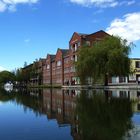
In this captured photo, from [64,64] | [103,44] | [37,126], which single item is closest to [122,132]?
[37,126]

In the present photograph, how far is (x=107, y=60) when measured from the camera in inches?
2438

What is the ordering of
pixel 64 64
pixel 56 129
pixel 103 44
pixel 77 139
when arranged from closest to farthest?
pixel 77 139
pixel 56 129
pixel 103 44
pixel 64 64

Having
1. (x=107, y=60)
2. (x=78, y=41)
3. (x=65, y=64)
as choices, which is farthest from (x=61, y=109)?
(x=65, y=64)

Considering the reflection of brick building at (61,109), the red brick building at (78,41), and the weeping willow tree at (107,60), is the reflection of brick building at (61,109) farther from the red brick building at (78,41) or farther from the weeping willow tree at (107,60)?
the red brick building at (78,41)

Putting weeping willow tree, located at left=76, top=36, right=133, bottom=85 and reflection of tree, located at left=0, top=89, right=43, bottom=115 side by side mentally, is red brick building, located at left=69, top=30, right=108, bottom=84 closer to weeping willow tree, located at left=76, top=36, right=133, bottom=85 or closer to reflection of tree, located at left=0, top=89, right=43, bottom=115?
weeping willow tree, located at left=76, top=36, right=133, bottom=85

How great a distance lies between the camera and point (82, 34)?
312 ft

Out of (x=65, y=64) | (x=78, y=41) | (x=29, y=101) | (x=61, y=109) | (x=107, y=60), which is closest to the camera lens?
(x=61, y=109)

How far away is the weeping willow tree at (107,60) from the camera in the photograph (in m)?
60.0

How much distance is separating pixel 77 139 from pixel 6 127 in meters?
5.17

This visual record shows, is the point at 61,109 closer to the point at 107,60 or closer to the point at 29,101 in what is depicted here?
the point at 29,101

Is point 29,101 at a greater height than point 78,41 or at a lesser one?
lesser

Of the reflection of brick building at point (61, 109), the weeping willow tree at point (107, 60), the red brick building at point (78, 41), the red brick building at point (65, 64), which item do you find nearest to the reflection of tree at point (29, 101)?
the reflection of brick building at point (61, 109)

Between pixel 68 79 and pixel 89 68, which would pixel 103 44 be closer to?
pixel 89 68

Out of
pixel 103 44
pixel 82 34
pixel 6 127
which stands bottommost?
pixel 6 127
